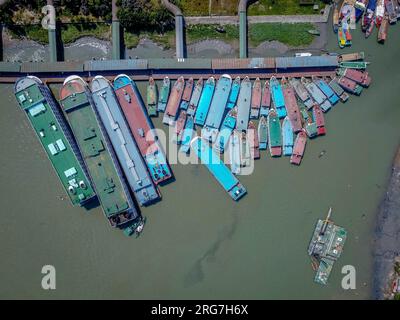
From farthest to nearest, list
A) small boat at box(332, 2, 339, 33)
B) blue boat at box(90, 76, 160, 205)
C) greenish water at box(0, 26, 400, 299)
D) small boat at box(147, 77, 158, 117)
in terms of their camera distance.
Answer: small boat at box(332, 2, 339, 33)
greenish water at box(0, 26, 400, 299)
small boat at box(147, 77, 158, 117)
blue boat at box(90, 76, 160, 205)

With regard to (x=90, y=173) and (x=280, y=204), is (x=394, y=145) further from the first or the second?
(x=90, y=173)

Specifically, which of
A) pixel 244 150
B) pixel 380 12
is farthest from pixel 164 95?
pixel 380 12

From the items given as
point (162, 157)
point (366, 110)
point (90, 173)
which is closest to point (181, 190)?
point (162, 157)

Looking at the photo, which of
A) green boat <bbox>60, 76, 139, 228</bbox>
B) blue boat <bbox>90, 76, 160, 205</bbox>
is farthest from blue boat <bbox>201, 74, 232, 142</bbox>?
green boat <bbox>60, 76, 139, 228</bbox>

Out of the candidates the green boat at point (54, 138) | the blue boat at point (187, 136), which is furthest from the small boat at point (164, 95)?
the green boat at point (54, 138)

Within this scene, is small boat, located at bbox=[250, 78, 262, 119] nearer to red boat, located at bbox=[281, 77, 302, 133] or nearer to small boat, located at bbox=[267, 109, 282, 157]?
small boat, located at bbox=[267, 109, 282, 157]

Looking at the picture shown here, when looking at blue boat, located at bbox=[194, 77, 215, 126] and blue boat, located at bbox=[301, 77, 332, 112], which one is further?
blue boat, located at bbox=[301, 77, 332, 112]

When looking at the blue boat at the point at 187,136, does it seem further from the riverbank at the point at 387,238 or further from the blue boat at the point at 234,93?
the riverbank at the point at 387,238
